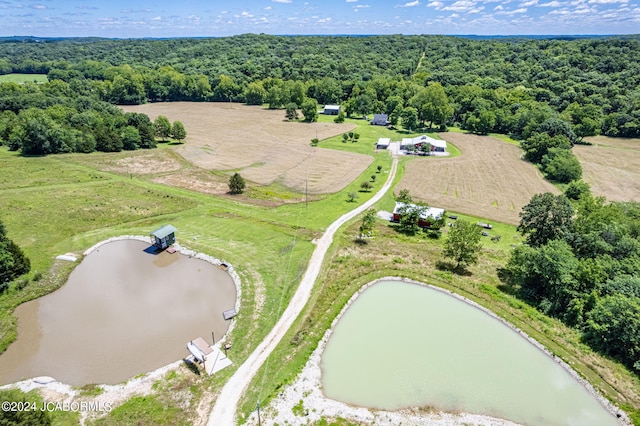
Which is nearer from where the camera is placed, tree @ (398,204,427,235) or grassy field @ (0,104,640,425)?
grassy field @ (0,104,640,425)

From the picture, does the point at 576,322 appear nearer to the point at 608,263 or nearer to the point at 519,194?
the point at 608,263

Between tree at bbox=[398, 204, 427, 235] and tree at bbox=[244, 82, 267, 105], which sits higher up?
Result: tree at bbox=[244, 82, 267, 105]

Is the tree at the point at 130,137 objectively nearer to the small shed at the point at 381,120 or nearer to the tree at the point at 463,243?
the small shed at the point at 381,120

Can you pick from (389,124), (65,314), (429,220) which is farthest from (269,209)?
(389,124)

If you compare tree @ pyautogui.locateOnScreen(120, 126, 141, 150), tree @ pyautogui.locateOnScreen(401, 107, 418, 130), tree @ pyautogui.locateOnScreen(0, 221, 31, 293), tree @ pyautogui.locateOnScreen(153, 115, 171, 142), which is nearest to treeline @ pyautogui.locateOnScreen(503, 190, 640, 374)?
tree @ pyautogui.locateOnScreen(0, 221, 31, 293)

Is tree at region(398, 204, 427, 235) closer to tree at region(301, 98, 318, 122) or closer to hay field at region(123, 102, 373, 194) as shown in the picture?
hay field at region(123, 102, 373, 194)

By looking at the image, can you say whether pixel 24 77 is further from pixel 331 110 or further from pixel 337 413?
pixel 337 413
